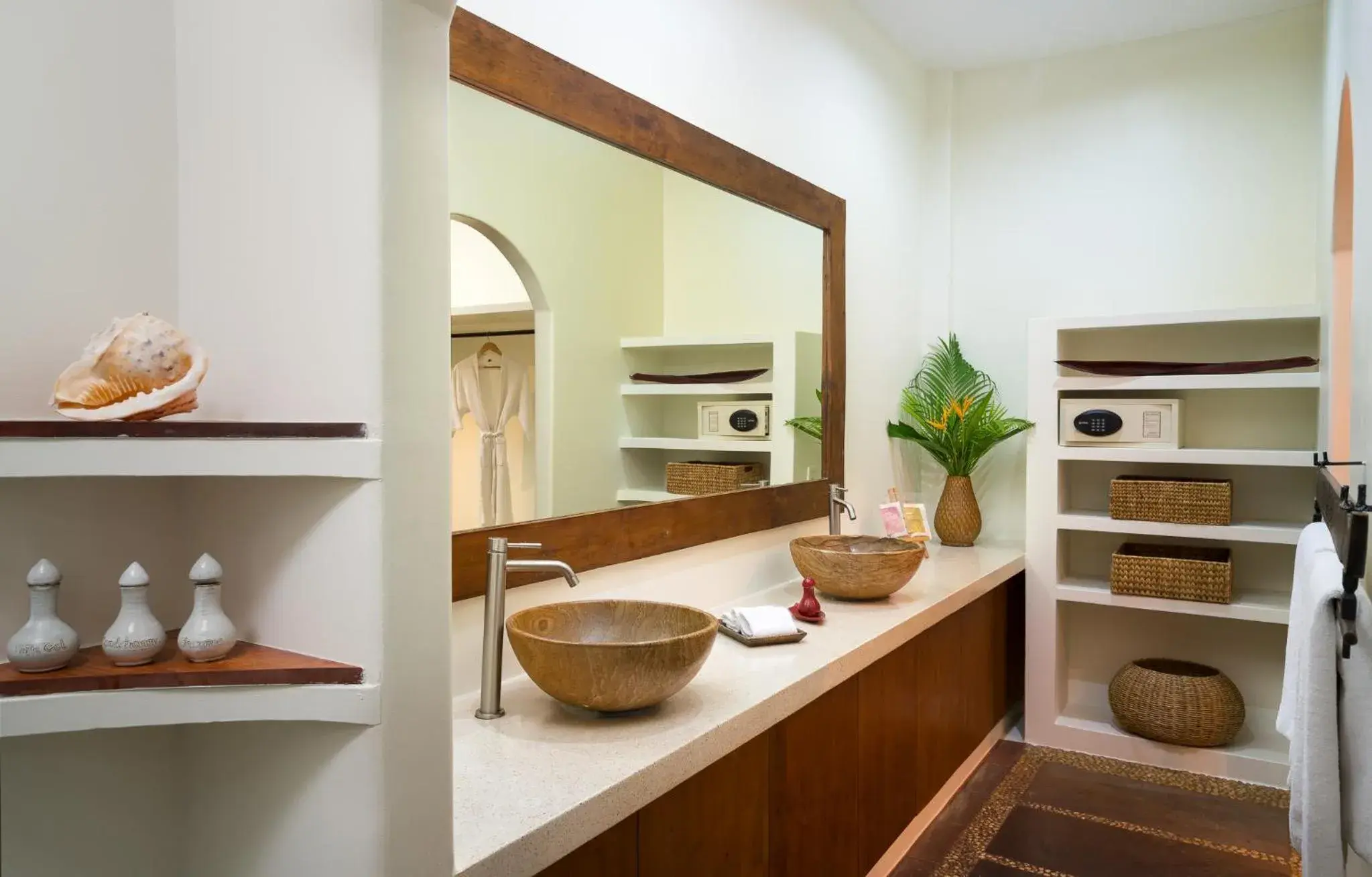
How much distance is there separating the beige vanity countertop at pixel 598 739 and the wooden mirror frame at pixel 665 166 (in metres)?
0.12

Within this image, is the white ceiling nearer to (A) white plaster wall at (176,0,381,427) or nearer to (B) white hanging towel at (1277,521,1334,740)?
(B) white hanging towel at (1277,521,1334,740)

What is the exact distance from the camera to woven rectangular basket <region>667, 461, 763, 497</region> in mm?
2570

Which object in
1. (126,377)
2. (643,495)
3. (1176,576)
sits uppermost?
(126,377)

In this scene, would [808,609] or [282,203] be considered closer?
[282,203]

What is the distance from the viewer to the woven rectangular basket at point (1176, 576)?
342 cm

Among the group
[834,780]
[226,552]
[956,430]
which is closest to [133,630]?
[226,552]

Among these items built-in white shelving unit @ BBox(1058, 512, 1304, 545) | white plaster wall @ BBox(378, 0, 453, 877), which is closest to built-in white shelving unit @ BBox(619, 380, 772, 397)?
white plaster wall @ BBox(378, 0, 453, 877)

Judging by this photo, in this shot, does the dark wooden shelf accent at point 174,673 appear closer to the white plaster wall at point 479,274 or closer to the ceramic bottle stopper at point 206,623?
the ceramic bottle stopper at point 206,623

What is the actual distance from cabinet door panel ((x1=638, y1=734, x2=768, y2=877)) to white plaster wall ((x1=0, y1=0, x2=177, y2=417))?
3.58 feet

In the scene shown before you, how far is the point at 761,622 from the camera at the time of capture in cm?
236

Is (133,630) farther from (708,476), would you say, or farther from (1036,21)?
(1036,21)

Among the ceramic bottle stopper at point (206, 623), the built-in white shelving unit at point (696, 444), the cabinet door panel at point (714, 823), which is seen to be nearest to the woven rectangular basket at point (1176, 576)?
the built-in white shelving unit at point (696, 444)

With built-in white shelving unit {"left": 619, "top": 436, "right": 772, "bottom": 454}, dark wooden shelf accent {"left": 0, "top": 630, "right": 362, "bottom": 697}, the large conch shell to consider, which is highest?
the large conch shell

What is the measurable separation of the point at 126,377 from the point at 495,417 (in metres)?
0.97
